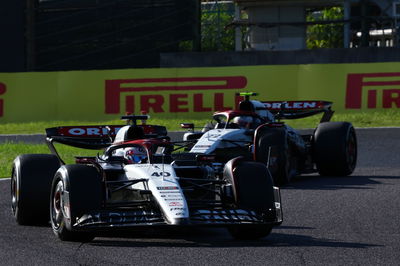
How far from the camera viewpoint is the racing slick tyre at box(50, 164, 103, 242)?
29.1 feet

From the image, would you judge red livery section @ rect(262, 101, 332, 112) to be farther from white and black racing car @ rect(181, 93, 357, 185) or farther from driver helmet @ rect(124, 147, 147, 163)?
driver helmet @ rect(124, 147, 147, 163)

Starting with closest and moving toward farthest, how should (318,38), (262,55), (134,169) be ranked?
(134,169), (262,55), (318,38)

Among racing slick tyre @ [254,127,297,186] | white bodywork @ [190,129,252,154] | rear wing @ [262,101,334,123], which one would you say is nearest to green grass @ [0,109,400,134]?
rear wing @ [262,101,334,123]

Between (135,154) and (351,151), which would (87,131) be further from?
A: (351,151)

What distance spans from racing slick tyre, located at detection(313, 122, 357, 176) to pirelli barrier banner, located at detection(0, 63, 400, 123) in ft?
29.4

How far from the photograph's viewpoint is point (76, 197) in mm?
8898

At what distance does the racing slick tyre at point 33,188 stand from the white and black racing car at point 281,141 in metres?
4.39

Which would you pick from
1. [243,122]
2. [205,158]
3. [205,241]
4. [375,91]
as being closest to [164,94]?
[375,91]

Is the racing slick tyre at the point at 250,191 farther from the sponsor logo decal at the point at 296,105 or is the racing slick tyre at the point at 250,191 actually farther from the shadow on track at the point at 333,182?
the sponsor logo decal at the point at 296,105

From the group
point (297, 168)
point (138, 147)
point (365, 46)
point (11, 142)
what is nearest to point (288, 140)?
point (297, 168)

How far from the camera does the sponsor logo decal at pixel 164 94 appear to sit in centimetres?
2522

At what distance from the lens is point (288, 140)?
48.8 feet

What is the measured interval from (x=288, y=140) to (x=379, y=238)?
586 cm

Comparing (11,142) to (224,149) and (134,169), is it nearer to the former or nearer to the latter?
(224,149)
